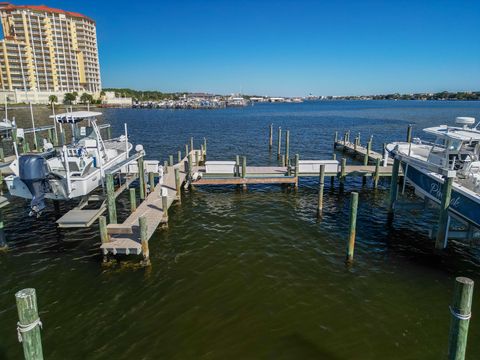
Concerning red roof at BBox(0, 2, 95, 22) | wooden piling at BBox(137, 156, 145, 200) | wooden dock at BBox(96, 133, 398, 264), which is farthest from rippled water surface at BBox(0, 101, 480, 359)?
red roof at BBox(0, 2, 95, 22)

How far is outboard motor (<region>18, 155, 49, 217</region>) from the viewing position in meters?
13.2

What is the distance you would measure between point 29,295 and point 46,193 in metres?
10.6

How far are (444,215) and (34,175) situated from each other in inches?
646

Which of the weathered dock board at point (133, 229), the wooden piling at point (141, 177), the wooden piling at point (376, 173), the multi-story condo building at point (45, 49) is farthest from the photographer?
the multi-story condo building at point (45, 49)

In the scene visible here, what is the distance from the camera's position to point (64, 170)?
611 inches

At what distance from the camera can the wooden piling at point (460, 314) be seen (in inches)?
211

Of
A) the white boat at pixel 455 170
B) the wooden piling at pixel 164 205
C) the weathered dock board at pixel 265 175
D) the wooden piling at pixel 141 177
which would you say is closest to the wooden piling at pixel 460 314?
the white boat at pixel 455 170

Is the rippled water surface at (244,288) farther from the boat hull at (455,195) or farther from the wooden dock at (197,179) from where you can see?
the boat hull at (455,195)

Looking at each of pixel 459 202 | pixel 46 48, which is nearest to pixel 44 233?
pixel 459 202

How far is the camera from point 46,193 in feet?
47.6

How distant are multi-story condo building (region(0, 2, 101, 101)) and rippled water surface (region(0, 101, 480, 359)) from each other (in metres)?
117

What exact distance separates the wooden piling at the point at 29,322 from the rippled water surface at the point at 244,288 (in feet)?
10.0

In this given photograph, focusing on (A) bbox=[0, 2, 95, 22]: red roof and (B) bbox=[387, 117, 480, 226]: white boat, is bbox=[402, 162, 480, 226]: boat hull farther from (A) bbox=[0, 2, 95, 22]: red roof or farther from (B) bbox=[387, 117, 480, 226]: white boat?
(A) bbox=[0, 2, 95, 22]: red roof

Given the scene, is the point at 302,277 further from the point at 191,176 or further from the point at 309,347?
the point at 191,176
